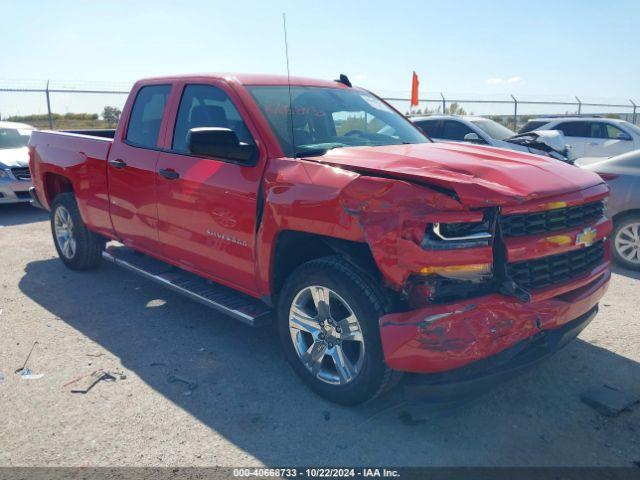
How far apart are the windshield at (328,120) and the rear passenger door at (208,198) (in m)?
0.22

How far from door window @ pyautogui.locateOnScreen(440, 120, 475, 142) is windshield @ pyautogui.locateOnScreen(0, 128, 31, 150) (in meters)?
8.12

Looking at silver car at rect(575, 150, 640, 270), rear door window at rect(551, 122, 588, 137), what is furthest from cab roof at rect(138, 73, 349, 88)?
→ rear door window at rect(551, 122, 588, 137)

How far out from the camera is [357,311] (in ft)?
10.1

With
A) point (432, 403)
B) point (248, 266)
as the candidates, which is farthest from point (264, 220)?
point (432, 403)

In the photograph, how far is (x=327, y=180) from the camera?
3.19 meters

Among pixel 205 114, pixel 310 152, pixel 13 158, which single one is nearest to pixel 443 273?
pixel 310 152

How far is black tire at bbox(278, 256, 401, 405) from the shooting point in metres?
3.03

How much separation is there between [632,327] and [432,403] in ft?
8.43

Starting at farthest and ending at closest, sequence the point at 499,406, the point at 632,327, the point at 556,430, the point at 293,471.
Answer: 1. the point at 632,327
2. the point at 499,406
3. the point at 556,430
4. the point at 293,471

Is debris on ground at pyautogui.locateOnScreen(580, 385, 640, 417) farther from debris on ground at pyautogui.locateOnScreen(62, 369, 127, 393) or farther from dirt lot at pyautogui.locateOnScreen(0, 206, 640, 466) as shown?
debris on ground at pyautogui.locateOnScreen(62, 369, 127, 393)

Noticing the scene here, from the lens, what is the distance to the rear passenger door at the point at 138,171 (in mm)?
4586

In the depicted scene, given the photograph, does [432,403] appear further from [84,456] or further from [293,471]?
[84,456]

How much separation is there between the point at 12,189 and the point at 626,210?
9.16m

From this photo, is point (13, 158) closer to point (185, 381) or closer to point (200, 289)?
point (200, 289)
